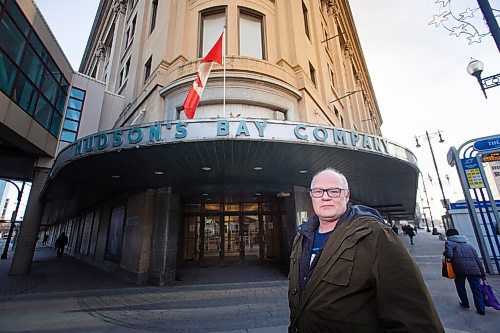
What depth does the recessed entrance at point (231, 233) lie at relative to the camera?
39.5 feet

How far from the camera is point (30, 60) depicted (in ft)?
37.2

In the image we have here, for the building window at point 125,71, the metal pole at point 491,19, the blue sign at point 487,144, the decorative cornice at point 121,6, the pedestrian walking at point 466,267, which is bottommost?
the pedestrian walking at point 466,267

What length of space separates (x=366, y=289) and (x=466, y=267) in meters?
5.35

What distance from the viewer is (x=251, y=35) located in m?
11.5

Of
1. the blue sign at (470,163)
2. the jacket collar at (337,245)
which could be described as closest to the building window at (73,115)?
the jacket collar at (337,245)

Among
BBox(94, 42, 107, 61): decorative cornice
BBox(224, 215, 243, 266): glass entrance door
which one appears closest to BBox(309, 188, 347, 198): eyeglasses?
BBox(224, 215, 243, 266): glass entrance door

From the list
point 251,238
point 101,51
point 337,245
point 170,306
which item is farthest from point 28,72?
point 101,51

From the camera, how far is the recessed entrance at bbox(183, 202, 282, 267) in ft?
39.5

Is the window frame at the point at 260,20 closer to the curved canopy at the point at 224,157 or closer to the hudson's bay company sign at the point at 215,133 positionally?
the curved canopy at the point at 224,157

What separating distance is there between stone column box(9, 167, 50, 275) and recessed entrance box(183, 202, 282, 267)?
790 centimetres

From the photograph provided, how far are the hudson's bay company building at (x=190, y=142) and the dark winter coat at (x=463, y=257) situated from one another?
284 centimetres

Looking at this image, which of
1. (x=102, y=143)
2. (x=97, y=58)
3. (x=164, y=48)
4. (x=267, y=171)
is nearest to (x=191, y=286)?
(x=267, y=171)

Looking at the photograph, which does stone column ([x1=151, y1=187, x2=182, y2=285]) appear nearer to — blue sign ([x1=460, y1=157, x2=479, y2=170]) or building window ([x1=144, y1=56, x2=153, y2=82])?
building window ([x1=144, y1=56, x2=153, y2=82])

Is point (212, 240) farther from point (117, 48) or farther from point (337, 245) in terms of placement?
point (117, 48)
